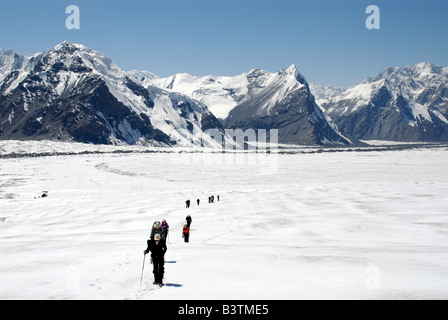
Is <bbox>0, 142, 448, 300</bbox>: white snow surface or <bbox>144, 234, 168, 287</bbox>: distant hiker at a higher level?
<bbox>144, 234, 168, 287</bbox>: distant hiker

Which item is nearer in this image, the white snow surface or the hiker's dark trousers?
the white snow surface

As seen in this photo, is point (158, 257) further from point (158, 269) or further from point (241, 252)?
point (241, 252)

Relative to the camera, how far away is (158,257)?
1245 cm

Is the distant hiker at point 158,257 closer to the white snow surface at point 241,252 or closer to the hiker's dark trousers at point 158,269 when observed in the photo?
the hiker's dark trousers at point 158,269

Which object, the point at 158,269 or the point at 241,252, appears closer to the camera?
the point at 158,269

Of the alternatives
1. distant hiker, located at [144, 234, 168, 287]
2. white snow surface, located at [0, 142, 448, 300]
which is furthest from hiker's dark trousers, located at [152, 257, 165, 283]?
white snow surface, located at [0, 142, 448, 300]

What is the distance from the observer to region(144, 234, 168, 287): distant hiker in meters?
12.3

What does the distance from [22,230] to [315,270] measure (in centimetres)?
2212

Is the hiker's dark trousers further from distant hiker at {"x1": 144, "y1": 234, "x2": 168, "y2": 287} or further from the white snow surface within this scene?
the white snow surface

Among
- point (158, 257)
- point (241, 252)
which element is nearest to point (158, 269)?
point (158, 257)

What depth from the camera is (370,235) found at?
23203 millimetres

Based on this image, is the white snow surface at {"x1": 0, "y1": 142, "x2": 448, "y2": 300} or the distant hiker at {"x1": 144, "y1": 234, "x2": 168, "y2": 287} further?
the distant hiker at {"x1": 144, "y1": 234, "x2": 168, "y2": 287}
